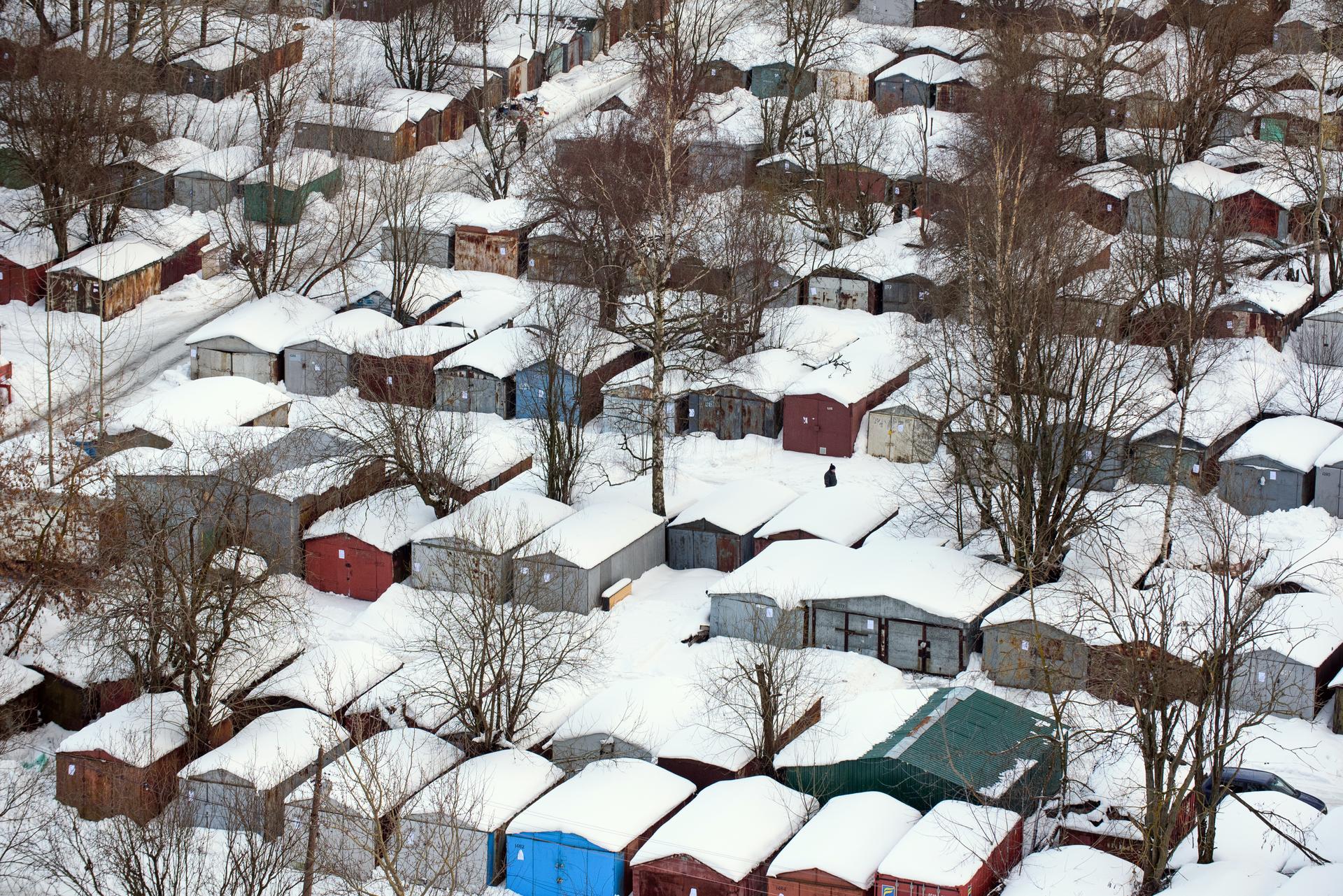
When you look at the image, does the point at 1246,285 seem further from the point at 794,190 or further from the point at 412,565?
the point at 412,565

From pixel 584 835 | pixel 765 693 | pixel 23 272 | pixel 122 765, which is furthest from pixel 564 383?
pixel 584 835

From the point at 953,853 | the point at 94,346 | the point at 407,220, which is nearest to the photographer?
the point at 953,853

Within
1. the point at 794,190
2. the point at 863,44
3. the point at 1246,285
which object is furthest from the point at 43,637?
the point at 863,44

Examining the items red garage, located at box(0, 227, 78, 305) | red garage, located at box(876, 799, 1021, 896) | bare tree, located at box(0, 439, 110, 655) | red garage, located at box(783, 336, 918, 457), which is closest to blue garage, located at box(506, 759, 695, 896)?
red garage, located at box(876, 799, 1021, 896)

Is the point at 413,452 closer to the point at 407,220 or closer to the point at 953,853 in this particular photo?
the point at 407,220

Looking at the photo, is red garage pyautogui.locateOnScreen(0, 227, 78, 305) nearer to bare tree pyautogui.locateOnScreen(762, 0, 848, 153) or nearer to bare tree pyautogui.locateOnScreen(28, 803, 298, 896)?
bare tree pyautogui.locateOnScreen(762, 0, 848, 153)

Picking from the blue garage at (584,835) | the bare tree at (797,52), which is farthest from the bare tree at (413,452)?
the bare tree at (797,52)
